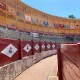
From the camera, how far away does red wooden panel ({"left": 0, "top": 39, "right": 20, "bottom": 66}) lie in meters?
8.52

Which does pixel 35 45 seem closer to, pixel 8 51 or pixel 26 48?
pixel 26 48

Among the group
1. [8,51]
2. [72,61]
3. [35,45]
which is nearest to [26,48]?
[35,45]

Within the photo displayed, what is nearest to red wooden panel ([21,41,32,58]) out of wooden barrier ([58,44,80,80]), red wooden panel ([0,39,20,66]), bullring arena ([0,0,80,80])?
bullring arena ([0,0,80,80])

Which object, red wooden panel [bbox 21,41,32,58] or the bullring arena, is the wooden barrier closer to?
the bullring arena

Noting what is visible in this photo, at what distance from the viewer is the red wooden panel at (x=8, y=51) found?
8.52 m

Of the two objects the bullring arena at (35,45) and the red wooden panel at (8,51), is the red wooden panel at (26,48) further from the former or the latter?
the red wooden panel at (8,51)

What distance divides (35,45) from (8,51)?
7249mm

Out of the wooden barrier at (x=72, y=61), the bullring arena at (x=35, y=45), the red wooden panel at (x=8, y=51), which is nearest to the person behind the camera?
the wooden barrier at (x=72, y=61)

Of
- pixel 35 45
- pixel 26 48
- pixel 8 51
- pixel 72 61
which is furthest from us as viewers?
pixel 35 45

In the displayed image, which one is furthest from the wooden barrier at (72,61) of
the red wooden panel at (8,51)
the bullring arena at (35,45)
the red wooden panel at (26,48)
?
the red wooden panel at (26,48)

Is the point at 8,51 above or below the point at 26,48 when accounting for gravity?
above

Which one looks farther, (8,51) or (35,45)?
(35,45)

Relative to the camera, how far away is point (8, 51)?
9250 millimetres

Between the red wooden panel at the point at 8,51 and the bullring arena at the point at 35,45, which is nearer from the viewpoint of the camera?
the bullring arena at the point at 35,45
